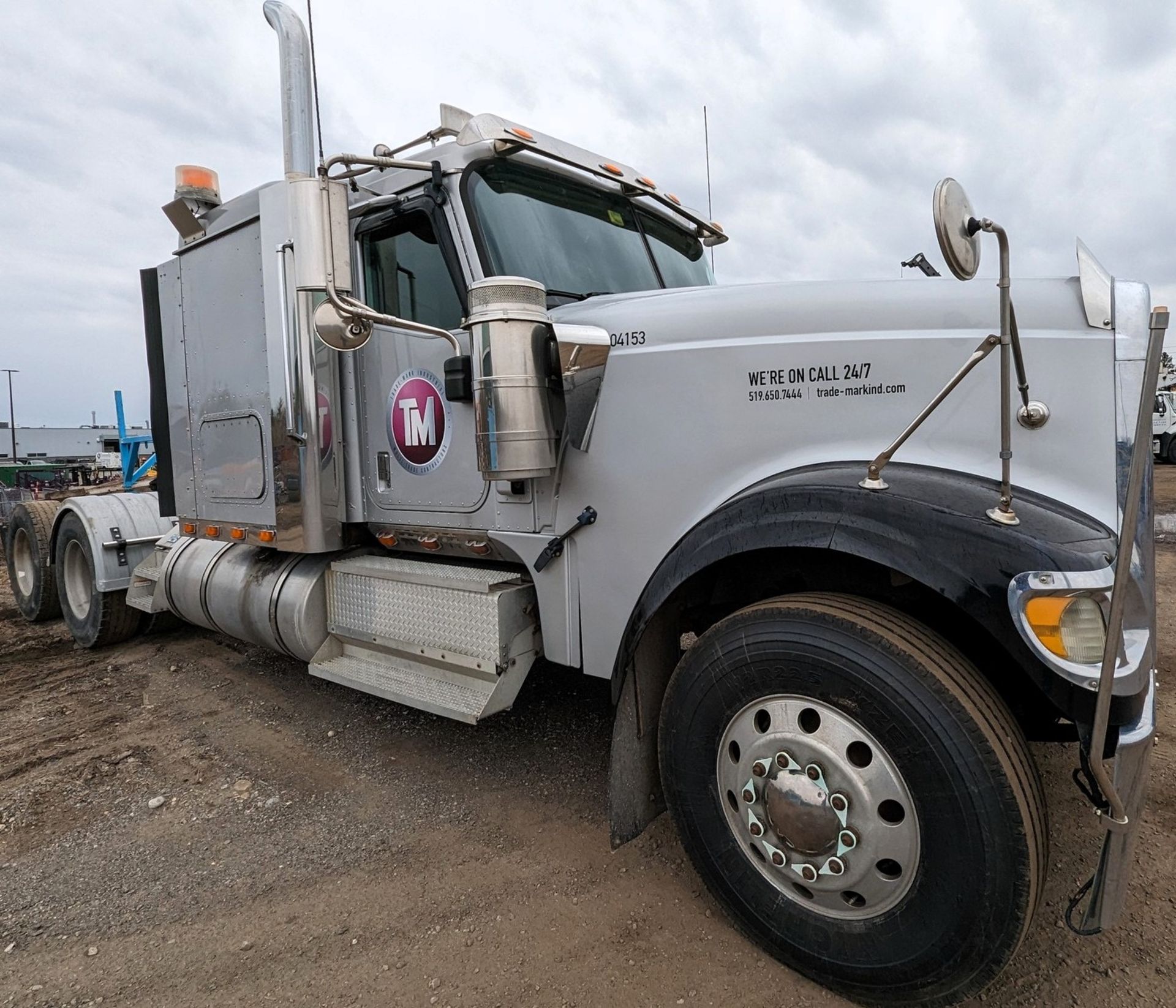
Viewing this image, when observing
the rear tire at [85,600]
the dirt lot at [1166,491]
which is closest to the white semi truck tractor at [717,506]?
the rear tire at [85,600]

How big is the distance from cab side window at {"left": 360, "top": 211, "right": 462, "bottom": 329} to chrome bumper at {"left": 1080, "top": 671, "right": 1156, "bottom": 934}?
2.58m

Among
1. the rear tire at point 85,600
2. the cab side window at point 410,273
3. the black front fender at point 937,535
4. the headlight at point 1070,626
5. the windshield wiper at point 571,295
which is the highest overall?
the cab side window at point 410,273

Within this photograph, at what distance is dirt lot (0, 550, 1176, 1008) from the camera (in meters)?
2.08

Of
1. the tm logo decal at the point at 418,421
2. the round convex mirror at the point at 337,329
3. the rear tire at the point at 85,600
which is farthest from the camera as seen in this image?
the rear tire at the point at 85,600

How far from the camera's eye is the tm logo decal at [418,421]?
3.13m

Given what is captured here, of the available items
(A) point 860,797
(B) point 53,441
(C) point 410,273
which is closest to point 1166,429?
(C) point 410,273

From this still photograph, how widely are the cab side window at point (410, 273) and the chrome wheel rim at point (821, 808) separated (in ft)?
6.66

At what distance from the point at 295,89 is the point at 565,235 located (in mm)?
1416

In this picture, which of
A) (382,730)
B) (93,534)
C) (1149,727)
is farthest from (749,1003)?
(93,534)

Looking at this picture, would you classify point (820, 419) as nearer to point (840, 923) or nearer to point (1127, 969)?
point (840, 923)

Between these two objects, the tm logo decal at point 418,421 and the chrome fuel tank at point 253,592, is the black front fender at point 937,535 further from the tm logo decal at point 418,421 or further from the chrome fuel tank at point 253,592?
the chrome fuel tank at point 253,592

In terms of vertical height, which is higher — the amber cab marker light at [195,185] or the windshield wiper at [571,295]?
the amber cab marker light at [195,185]

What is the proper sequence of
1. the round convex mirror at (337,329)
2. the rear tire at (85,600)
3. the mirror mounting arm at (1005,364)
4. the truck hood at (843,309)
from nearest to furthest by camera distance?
the mirror mounting arm at (1005,364)
the truck hood at (843,309)
the round convex mirror at (337,329)
the rear tire at (85,600)

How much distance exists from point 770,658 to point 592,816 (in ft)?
4.45
